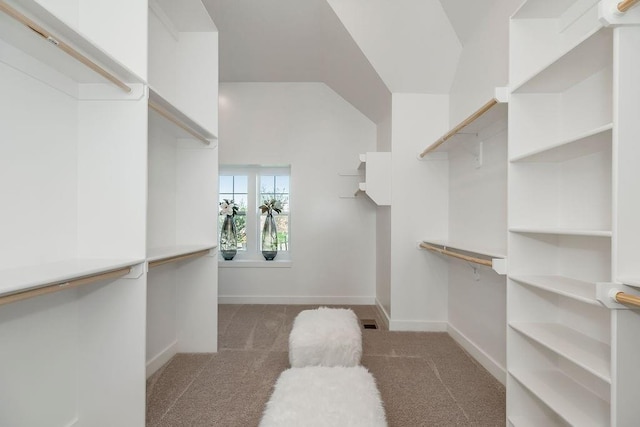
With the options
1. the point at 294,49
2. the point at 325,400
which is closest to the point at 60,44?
the point at 325,400

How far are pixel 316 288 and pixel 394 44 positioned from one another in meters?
2.70

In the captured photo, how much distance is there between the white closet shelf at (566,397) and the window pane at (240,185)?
3396 mm

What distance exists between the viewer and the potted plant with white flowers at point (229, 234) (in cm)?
388

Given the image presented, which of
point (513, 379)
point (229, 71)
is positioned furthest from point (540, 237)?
point (229, 71)

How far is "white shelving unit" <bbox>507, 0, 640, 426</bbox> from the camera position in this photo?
1.22m

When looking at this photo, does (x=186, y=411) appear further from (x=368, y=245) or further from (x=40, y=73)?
(x=368, y=245)

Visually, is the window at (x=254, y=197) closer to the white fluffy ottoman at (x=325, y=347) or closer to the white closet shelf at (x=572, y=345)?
the white fluffy ottoman at (x=325, y=347)

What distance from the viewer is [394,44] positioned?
2.59 meters

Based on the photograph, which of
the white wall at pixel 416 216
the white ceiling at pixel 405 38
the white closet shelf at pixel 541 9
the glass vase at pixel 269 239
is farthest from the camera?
the glass vase at pixel 269 239

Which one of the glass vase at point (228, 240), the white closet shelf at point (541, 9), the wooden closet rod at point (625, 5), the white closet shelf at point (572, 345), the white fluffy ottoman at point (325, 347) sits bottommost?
the white fluffy ottoman at point (325, 347)

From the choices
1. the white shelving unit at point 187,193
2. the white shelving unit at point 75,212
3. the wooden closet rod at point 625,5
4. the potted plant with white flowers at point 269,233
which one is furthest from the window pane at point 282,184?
the wooden closet rod at point 625,5

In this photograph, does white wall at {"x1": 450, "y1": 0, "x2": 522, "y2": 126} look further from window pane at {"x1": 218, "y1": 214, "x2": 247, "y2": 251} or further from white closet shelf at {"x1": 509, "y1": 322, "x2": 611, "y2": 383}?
window pane at {"x1": 218, "y1": 214, "x2": 247, "y2": 251}

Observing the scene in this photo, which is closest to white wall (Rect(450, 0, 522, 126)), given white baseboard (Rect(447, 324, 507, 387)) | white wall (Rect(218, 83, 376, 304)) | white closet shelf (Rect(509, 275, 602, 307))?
white closet shelf (Rect(509, 275, 602, 307))

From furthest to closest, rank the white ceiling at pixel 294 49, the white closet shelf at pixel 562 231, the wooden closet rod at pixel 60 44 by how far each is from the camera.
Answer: the white ceiling at pixel 294 49 → the white closet shelf at pixel 562 231 → the wooden closet rod at pixel 60 44
